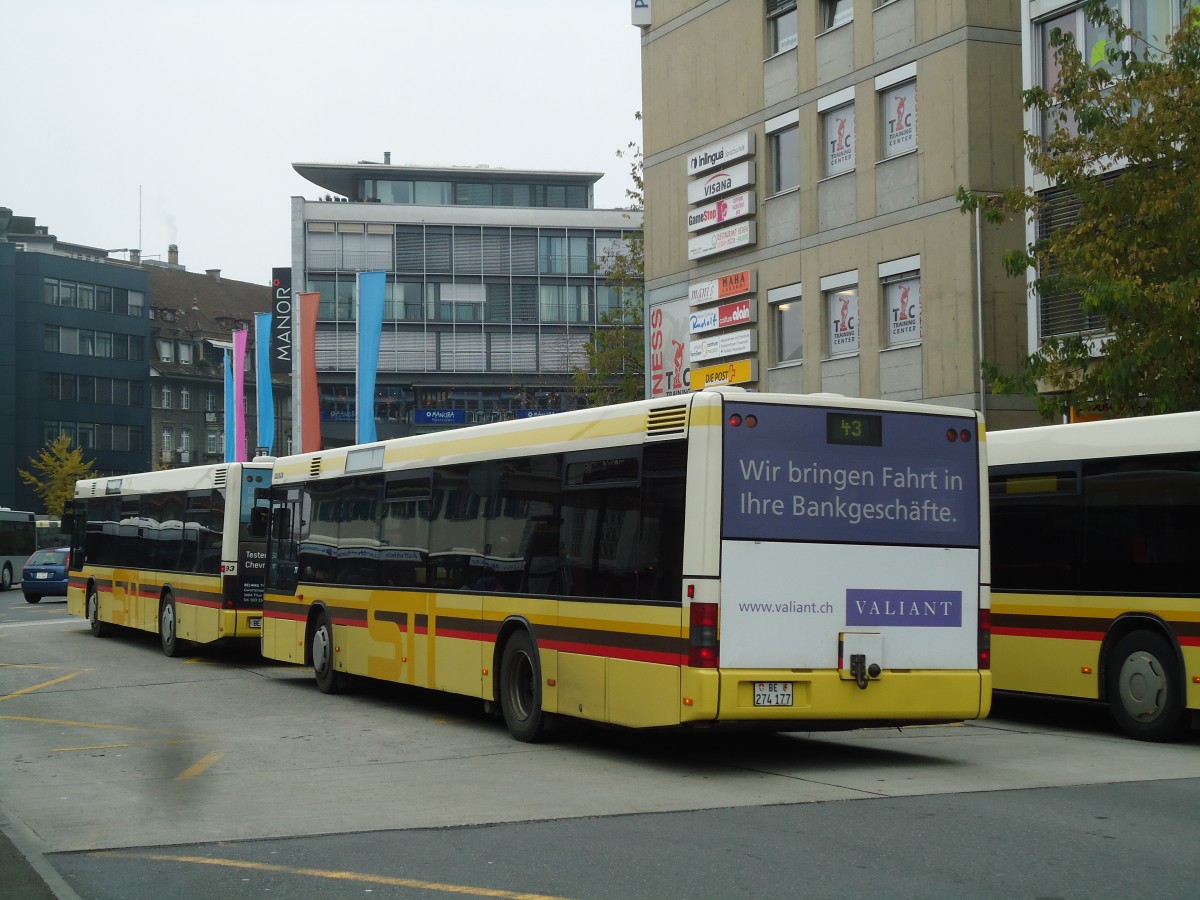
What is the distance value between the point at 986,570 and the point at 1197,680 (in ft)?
8.07

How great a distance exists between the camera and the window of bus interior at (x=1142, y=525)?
1376 cm

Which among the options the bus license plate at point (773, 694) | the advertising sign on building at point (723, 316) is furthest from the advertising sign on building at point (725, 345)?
the bus license plate at point (773, 694)

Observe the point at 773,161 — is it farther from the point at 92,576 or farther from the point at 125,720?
the point at 125,720

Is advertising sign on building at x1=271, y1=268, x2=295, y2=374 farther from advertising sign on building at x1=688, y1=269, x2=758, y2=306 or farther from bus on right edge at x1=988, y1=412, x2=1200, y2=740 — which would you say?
bus on right edge at x1=988, y1=412, x2=1200, y2=740

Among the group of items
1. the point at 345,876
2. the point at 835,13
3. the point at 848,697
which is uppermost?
the point at 835,13

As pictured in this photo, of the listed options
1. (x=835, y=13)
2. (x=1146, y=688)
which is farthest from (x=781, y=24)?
(x=1146, y=688)

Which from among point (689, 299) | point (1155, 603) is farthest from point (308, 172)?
point (1155, 603)

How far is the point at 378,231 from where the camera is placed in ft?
290

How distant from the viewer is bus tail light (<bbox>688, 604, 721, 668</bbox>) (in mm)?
11289

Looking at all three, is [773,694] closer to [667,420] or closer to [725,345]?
[667,420]

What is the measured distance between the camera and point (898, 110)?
3083cm

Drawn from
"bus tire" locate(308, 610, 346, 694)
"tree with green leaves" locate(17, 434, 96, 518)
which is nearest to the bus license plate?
"bus tire" locate(308, 610, 346, 694)

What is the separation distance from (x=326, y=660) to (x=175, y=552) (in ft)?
24.8

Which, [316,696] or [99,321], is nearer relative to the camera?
[316,696]
